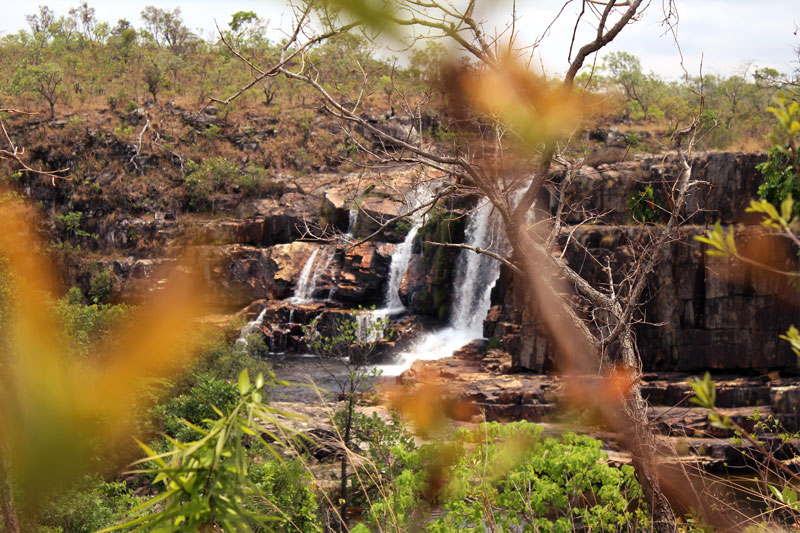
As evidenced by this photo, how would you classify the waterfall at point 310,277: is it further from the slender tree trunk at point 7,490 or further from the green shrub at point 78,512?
the slender tree trunk at point 7,490

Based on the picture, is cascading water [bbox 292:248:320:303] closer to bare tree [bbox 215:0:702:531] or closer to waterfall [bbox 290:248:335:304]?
waterfall [bbox 290:248:335:304]

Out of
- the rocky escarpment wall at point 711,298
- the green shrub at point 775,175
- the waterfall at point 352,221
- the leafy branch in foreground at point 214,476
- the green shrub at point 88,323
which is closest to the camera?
the leafy branch in foreground at point 214,476

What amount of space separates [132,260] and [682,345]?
1986 cm

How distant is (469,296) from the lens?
2006 cm

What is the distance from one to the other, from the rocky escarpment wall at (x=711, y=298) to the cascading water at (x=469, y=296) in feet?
11.0

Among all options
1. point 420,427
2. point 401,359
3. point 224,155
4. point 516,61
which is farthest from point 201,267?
point 516,61

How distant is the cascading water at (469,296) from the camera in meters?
19.1

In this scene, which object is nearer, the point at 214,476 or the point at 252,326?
the point at 214,476

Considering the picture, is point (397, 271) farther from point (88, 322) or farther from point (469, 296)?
point (88, 322)

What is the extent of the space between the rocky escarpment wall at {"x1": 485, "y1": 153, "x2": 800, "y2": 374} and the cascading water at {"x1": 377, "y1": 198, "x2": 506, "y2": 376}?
11.0 ft

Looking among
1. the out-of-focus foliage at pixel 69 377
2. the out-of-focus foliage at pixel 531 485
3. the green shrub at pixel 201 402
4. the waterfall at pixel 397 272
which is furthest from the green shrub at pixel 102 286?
the out-of-focus foliage at pixel 531 485

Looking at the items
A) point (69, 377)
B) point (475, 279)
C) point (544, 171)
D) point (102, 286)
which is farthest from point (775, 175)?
point (102, 286)

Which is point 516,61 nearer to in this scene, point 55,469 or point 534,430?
point 534,430

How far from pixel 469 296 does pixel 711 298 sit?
7442mm
